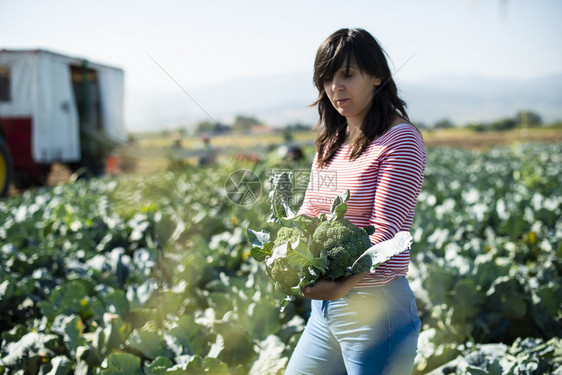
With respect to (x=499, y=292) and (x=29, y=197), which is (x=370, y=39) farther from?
(x=29, y=197)

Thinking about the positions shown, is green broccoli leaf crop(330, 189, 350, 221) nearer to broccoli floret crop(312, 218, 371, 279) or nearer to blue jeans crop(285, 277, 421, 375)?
broccoli floret crop(312, 218, 371, 279)

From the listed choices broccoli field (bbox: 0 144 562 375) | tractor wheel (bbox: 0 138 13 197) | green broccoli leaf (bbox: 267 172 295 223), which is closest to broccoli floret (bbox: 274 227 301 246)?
green broccoli leaf (bbox: 267 172 295 223)

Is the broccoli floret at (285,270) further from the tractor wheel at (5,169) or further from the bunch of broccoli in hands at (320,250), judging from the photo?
the tractor wheel at (5,169)

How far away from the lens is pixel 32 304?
9.80 ft

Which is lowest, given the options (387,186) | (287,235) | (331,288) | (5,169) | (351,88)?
(5,169)

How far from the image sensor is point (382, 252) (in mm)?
1330

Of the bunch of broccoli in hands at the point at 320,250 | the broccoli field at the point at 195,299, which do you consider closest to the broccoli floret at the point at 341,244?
the bunch of broccoli in hands at the point at 320,250

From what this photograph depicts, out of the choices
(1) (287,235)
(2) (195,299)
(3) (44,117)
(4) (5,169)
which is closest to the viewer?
(1) (287,235)

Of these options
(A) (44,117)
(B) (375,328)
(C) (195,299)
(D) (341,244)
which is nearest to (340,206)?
(D) (341,244)

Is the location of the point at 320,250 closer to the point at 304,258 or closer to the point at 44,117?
the point at 304,258

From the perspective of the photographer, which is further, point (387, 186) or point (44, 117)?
point (44, 117)

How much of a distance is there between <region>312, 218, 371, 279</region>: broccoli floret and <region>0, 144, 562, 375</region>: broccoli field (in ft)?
2.14

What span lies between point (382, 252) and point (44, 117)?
361 inches

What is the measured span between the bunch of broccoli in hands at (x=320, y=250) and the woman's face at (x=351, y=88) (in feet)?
1.08
